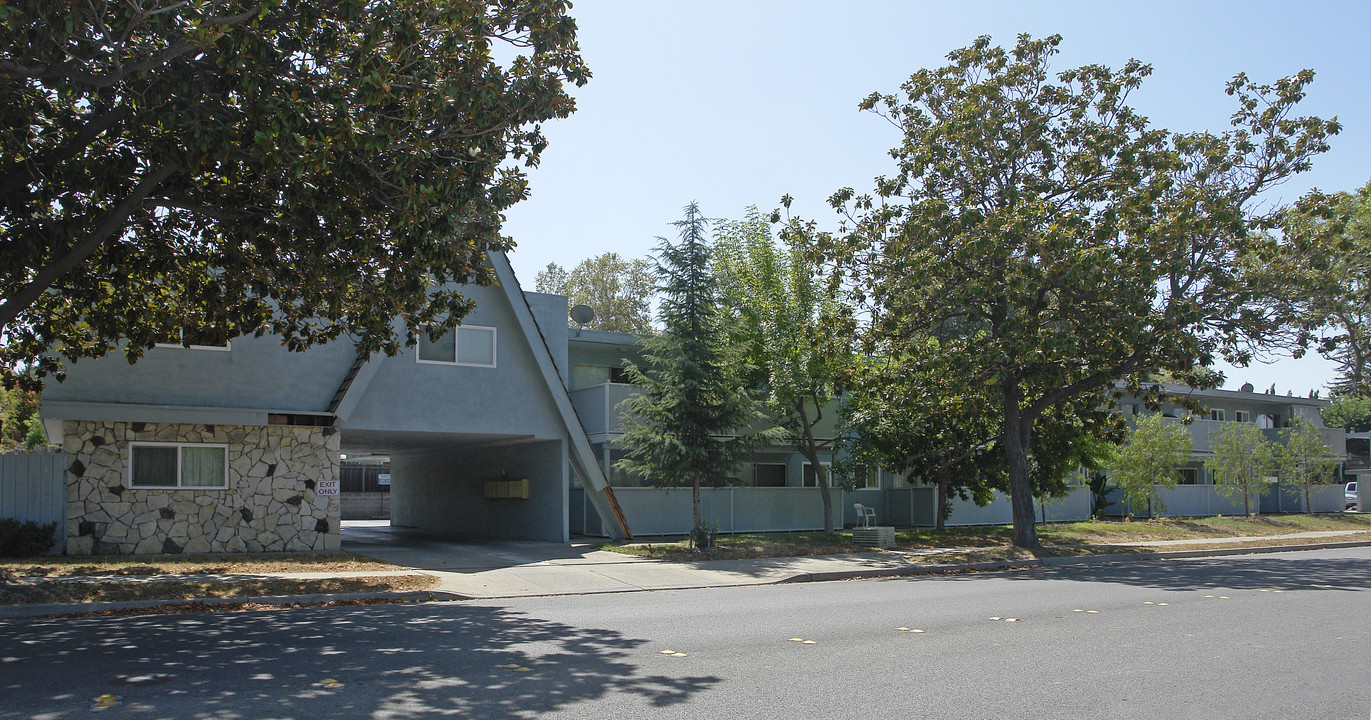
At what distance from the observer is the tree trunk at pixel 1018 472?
21.5 m

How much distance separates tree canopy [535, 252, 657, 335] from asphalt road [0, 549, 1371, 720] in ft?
141

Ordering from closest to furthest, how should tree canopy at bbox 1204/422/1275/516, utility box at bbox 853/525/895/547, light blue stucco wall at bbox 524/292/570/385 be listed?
utility box at bbox 853/525/895/547
light blue stucco wall at bbox 524/292/570/385
tree canopy at bbox 1204/422/1275/516

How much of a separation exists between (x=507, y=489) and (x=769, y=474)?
861cm

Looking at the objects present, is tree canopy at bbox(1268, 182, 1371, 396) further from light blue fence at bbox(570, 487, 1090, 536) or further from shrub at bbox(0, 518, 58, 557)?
shrub at bbox(0, 518, 58, 557)

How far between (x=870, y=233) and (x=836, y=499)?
9637mm

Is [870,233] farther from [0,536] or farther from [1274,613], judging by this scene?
[0,536]

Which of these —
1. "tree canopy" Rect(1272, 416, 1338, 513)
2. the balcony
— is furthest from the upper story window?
"tree canopy" Rect(1272, 416, 1338, 513)

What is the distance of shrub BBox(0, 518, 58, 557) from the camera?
1591cm

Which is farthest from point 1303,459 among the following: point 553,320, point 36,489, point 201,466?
point 36,489

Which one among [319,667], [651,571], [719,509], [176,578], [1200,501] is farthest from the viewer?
[1200,501]

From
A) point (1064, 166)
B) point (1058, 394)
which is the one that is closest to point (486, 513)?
point (1058, 394)

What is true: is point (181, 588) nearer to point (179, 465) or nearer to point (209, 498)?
point (209, 498)

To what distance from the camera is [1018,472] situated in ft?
70.9

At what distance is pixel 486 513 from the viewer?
1011 inches
